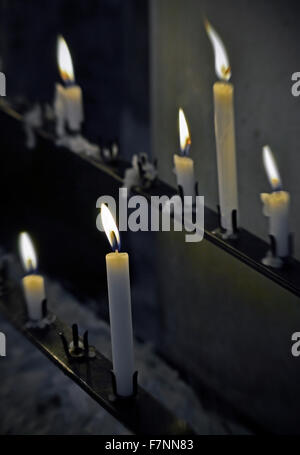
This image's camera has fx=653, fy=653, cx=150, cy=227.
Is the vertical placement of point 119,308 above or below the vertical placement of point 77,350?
above

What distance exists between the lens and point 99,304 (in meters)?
1.89

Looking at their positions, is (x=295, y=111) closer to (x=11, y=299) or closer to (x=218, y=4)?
(x=218, y=4)

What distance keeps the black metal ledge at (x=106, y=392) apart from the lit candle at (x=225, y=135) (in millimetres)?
324

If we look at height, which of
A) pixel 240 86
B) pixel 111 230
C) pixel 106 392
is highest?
pixel 240 86

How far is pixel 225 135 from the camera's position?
1073 mm

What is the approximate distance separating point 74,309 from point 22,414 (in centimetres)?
46

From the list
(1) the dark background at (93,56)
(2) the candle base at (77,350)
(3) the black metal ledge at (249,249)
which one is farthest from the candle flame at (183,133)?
(1) the dark background at (93,56)

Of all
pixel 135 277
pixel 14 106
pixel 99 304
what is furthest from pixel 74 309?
pixel 14 106

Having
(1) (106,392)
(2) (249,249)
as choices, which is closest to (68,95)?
(2) (249,249)

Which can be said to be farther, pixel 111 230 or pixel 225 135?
pixel 225 135

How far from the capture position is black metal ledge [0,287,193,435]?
968mm

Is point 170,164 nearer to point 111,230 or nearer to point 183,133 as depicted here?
point 183,133

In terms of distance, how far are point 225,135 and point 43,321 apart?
19.0 inches

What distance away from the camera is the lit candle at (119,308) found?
36.2 inches
